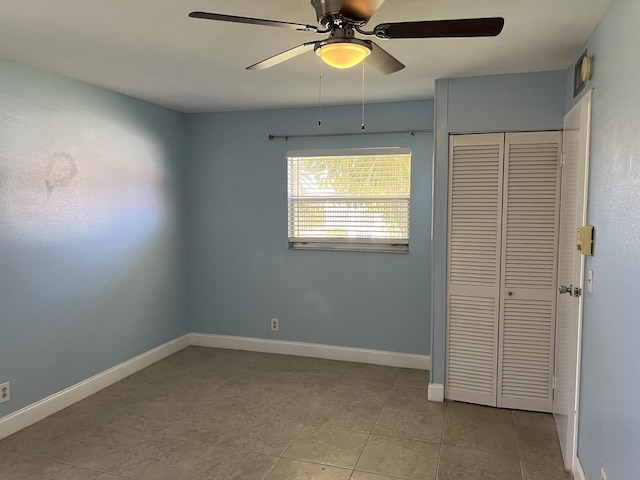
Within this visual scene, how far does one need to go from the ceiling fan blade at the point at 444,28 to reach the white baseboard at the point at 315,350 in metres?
2.94

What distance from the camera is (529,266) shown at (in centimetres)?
319

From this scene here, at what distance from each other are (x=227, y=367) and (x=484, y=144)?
285 centimetres

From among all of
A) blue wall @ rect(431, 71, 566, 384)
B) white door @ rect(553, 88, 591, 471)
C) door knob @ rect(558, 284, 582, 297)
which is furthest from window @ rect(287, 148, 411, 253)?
door knob @ rect(558, 284, 582, 297)

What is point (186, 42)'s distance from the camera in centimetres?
257

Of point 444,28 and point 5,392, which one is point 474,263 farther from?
point 5,392

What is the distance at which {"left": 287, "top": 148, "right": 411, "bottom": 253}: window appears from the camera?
4.12m

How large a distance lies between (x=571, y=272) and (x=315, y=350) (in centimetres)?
247

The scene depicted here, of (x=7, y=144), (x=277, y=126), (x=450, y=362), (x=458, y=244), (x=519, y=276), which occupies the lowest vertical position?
(x=450, y=362)

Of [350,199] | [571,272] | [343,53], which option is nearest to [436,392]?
[571,272]

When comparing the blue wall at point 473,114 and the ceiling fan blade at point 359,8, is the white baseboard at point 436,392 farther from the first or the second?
the ceiling fan blade at point 359,8

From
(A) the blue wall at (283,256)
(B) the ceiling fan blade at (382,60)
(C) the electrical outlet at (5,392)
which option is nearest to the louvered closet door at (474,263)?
(A) the blue wall at (283,256)

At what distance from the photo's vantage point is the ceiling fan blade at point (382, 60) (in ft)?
6.13

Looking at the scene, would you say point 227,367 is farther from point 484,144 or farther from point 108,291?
point 484,144

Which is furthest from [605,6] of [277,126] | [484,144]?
[277,126]
